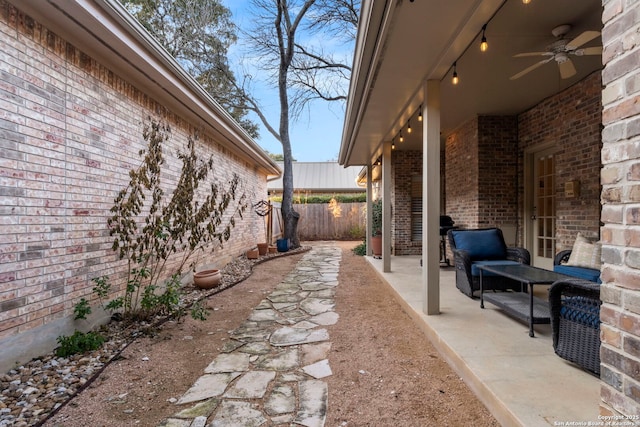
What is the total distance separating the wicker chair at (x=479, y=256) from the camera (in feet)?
13.1

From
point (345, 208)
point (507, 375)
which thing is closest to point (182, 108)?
point (507, 375)

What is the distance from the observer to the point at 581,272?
3631mm

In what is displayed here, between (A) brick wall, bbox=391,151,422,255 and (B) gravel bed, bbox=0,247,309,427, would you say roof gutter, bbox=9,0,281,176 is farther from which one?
(A) brick wall, bbox=391,151,422,255

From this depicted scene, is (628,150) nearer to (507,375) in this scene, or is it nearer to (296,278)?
(507,375)

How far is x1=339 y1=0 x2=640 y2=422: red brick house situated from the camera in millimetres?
1118

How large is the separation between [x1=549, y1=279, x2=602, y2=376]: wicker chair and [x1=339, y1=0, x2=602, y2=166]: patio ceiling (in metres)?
2.02

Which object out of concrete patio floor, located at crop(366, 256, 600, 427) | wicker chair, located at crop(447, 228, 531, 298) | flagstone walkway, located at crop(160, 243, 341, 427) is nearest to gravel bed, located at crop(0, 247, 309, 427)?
flagstone walkway, located at crop(160, 243, 341, 427)

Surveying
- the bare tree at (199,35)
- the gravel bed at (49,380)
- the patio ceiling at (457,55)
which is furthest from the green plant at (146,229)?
the bare tree at (199,35)

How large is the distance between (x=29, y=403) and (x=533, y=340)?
367 centimetres

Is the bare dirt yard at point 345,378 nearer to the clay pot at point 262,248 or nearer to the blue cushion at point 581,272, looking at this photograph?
the blue cushion at point 581,272

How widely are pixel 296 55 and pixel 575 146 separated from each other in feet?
33.6

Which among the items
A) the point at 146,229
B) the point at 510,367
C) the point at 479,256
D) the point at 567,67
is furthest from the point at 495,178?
the point at 146,229

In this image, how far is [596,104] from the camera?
409 cm

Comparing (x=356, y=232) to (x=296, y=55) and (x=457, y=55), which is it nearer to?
(x=296, y=55)
